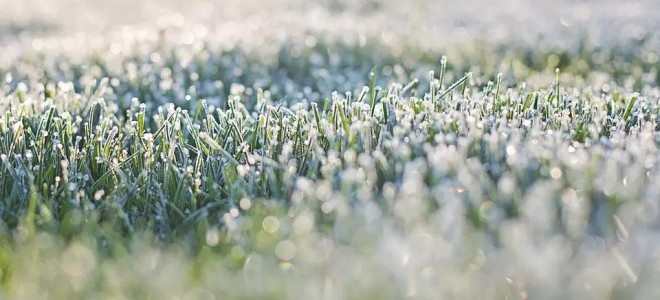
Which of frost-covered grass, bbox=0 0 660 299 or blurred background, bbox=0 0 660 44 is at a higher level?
frost-covered grass, bbox=0 0 660 299

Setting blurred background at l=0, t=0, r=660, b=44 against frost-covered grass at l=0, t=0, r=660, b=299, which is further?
blurred background at l=0, t=0, r=660, b=44

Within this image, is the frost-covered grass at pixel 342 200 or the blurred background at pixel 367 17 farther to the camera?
the blurred background at pixel 367 17

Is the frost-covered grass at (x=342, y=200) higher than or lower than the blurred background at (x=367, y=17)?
higher

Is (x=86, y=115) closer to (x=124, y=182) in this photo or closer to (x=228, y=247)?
(x=124, y=182)

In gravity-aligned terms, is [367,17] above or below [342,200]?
below

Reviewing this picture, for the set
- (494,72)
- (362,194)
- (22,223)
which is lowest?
(494,72)

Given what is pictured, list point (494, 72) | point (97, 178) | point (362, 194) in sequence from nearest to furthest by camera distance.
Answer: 1. point (362, 194)
2. point (97, 178)
3. point (494, 72)

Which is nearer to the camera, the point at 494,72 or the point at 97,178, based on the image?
the point at 97,178

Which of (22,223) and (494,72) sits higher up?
(22,223)

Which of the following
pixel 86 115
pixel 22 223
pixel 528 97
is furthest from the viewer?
pixel 86 115

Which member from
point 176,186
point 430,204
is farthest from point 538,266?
point 176,186

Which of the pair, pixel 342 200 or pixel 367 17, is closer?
pixel 342 200
